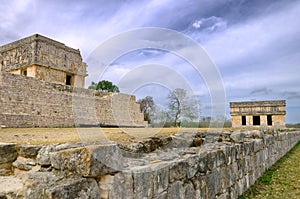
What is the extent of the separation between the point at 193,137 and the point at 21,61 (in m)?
20.9

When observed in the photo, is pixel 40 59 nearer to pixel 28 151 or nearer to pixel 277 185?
pixel 28 151

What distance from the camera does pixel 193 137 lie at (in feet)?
19.0

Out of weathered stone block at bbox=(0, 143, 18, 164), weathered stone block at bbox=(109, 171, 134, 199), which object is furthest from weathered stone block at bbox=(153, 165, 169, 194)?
weathered stone block at bbox=(0, 143, 18, 164)

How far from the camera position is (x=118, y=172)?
7.14 feet

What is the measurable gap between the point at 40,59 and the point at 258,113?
29.6 m

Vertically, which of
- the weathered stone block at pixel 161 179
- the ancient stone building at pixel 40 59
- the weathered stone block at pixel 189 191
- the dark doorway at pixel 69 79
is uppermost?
the ancient stone building at pixel 40 59

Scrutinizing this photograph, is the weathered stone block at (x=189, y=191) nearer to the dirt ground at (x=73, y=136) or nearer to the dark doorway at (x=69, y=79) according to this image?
the dirt ground at (x=73, y=136)

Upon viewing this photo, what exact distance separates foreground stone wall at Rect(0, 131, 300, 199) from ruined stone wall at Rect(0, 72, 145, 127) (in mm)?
12387

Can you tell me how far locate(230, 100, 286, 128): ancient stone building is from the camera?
32.3m

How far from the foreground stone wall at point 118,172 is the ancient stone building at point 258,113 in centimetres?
3118

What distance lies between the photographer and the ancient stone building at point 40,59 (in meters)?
20.5

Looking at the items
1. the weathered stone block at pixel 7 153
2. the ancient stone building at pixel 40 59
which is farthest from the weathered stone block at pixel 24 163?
the ancient stone building at pixel 40 59

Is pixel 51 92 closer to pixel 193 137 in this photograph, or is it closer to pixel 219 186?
pixel 193 137

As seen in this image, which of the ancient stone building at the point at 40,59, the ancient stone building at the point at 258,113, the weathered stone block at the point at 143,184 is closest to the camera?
the weathered stone block at the point at 143,184
